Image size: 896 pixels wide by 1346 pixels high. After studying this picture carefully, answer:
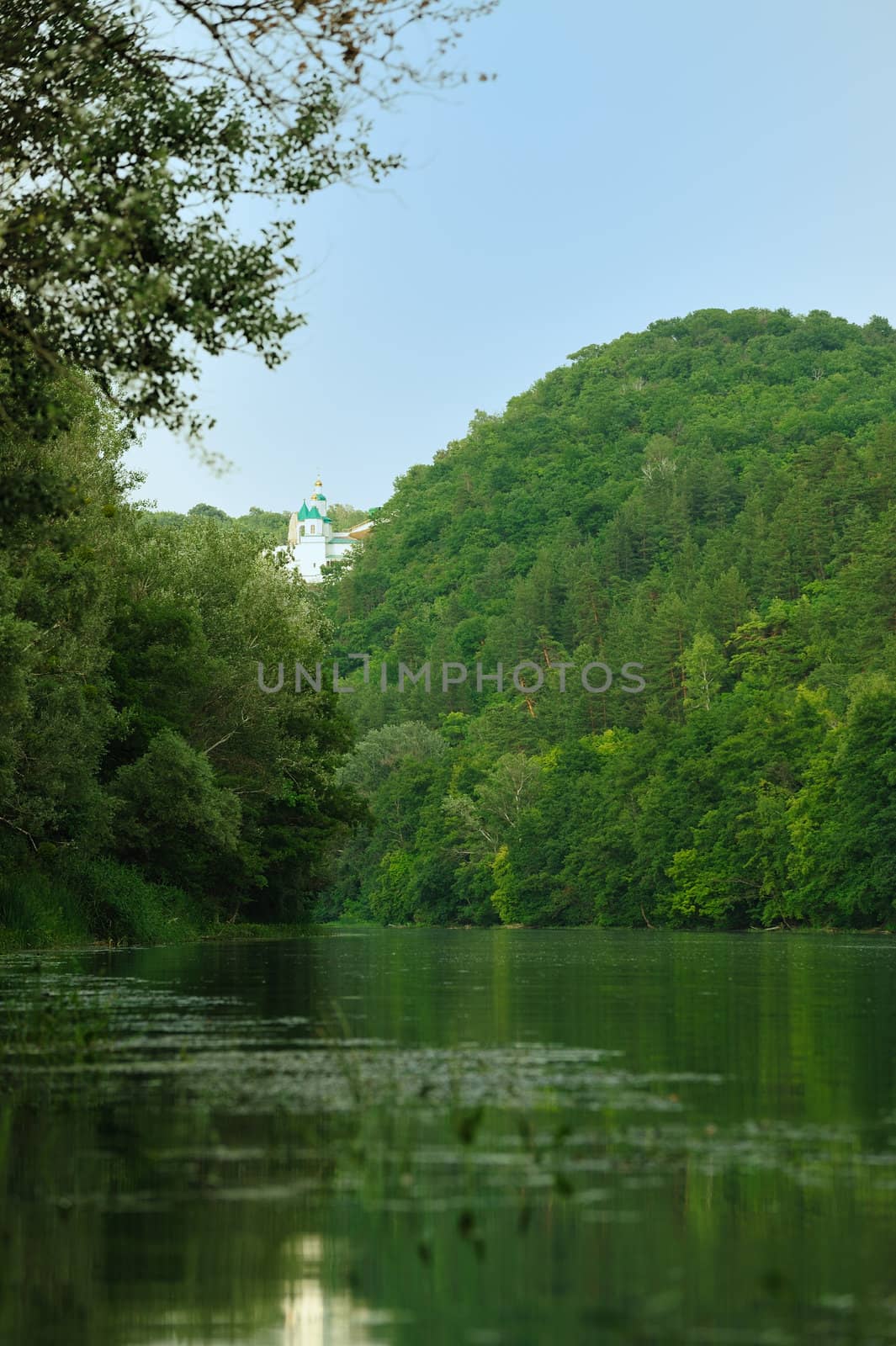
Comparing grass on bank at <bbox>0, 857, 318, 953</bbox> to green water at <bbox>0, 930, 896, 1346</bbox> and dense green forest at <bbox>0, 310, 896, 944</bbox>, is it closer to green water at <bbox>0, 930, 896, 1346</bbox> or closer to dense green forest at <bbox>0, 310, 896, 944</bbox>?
dense green forest at <bbox>0, 310, 896, 944</bbox>

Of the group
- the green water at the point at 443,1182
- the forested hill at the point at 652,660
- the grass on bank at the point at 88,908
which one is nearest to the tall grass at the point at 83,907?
the grass on bank at the point at 88,908

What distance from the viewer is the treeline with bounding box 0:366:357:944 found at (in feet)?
123

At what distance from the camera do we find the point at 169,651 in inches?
1932

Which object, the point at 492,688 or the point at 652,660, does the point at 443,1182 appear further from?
the point at 492,688

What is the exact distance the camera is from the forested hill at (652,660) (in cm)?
10338

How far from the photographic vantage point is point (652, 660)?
14100cm

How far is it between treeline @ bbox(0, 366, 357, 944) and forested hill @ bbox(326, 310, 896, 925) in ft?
54.8

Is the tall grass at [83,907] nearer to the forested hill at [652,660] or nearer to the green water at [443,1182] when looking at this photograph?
the green water at [443,1182]

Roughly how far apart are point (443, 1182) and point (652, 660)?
134 metres

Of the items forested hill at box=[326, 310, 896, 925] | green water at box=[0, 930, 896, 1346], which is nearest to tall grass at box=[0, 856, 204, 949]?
green water at box=[0, 930, 896, 1346]

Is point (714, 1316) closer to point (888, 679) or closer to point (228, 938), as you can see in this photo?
point (228, 938)

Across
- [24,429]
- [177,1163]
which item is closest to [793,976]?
[24,429]

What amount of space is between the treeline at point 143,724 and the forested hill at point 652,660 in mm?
16718

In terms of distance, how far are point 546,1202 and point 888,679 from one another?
93.1 meters
